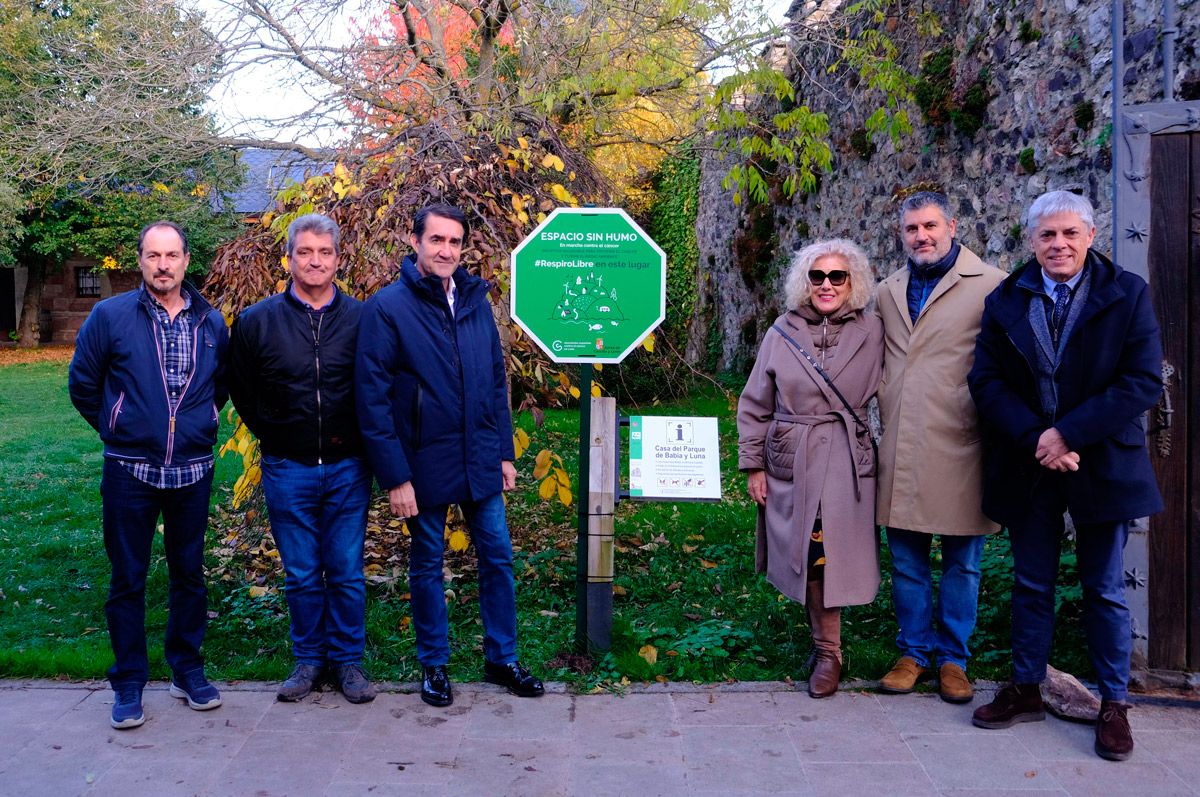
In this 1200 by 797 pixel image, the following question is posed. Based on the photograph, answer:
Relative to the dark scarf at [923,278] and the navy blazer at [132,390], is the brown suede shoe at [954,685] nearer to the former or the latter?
the dark scarf at [923,278]

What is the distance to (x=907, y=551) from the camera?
436 cm

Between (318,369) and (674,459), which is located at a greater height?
(318,369)

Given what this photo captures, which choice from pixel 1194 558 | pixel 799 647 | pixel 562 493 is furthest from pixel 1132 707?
pixel 562 493

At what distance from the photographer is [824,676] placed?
170 inches

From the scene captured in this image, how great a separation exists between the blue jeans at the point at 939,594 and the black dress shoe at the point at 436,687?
1958 millimetres

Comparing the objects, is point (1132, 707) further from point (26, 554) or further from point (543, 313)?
point (26, 554)

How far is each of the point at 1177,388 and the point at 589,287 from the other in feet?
8.14

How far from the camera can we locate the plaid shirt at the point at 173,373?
396 centimetres

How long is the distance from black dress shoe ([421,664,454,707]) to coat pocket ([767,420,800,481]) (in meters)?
1.65

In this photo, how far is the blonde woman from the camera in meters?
4.24

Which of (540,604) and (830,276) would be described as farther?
(540,604)

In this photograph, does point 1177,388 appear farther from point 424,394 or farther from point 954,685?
point 424,394

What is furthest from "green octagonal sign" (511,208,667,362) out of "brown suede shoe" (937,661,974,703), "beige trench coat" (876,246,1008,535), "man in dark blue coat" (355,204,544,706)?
"brown suede shoe" (937,661,974,703)

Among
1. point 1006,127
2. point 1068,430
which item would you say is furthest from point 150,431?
point 1006,127
